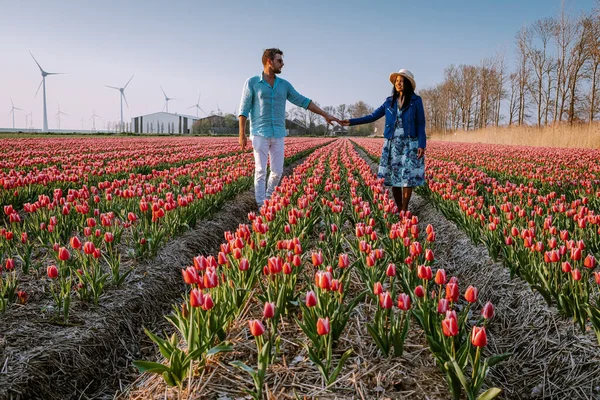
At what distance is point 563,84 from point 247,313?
140 ft

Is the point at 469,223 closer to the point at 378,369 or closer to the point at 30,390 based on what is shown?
the point at 378,369

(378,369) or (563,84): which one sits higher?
(563,84)

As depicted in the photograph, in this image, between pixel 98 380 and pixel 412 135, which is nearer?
pixel 98 380

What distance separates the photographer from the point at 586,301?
8.70ft

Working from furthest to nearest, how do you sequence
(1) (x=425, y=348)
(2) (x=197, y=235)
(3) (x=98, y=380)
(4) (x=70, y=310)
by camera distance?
(2) (x=197, y=235), (4) (x=70, y=310), (3) (x=98, y=380), (1) (x=425, y=348)

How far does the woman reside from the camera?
233 inches

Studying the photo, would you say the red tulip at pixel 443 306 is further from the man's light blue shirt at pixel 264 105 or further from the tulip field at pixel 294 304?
the man's light blue shirt at pixel 264 105

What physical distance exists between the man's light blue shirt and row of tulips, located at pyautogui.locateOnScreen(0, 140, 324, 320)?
1232 millimetres

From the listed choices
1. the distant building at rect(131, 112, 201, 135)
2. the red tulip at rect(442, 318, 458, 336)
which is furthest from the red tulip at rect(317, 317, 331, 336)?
the distant building at rect(131, 112, 201, 135)

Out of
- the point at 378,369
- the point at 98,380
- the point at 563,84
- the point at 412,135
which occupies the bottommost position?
the point at 98,380

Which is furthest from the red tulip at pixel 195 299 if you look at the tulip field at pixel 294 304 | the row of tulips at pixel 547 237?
the row of tulips at pixel 547 237

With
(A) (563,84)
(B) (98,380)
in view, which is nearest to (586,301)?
(B) (98,380)

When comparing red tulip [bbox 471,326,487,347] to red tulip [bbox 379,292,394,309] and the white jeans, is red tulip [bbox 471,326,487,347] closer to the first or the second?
red tulip [bbox 379,292,394,309]

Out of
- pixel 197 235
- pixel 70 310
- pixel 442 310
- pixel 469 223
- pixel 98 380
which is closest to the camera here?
pixel 442 310
